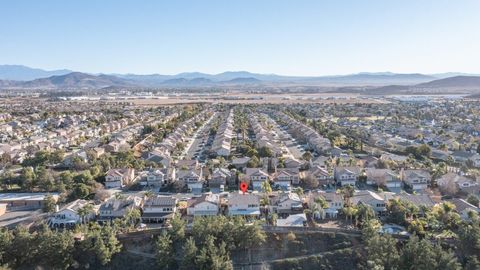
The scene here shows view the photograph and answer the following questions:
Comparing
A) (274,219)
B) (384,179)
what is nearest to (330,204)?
(274,219)

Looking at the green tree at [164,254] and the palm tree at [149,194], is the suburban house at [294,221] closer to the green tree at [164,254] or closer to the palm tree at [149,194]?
the green tree at [164,254]

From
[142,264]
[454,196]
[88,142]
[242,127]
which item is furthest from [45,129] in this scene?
[454,196]

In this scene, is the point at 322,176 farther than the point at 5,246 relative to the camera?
Yes

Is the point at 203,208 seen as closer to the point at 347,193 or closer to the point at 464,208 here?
the point at 347,193

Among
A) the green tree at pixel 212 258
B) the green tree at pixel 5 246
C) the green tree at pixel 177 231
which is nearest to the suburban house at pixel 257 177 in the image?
the green tree at pixel 177 231

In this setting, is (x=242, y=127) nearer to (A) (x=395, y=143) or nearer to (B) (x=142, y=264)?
(A) (x=395, y=143)

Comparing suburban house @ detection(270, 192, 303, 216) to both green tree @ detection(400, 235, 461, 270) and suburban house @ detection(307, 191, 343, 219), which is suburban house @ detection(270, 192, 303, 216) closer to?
suburban house @ detection(307, 191, 343, 219)
